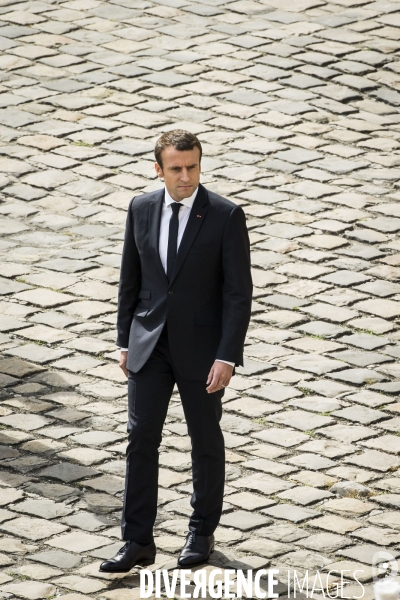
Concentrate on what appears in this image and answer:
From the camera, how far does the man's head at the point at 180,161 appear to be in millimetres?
5293

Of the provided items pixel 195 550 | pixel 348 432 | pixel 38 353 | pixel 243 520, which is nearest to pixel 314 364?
→ pixel 348 432

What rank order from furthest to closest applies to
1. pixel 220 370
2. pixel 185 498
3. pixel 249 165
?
pixel 249 165 → pixel 185 498 → pixel 220 370

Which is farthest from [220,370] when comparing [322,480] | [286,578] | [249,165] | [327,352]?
[249,165]

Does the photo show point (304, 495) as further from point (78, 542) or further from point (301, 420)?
point (78, 542)

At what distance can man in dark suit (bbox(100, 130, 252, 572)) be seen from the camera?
536 cm

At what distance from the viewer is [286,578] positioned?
215 inches

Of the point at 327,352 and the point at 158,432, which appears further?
the point at 327,352

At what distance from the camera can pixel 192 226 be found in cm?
541

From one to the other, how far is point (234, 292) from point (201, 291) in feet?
0.53

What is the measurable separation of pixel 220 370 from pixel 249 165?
543cm

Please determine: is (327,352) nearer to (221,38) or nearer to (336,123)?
(336,123)

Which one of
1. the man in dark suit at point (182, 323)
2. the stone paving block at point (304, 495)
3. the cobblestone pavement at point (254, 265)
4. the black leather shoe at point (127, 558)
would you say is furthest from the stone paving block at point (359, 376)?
the black leather shoe at point (127, 558)

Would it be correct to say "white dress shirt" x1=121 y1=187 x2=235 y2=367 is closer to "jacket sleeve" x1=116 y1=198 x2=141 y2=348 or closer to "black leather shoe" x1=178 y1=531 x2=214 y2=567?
"jacket sleeve" x1=116 y1=198 x2=141 y2=348

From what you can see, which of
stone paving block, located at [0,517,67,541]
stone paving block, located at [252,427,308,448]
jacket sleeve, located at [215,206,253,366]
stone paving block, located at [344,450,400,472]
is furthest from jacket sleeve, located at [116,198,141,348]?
stone paving block, located at [344,450,400,472]
